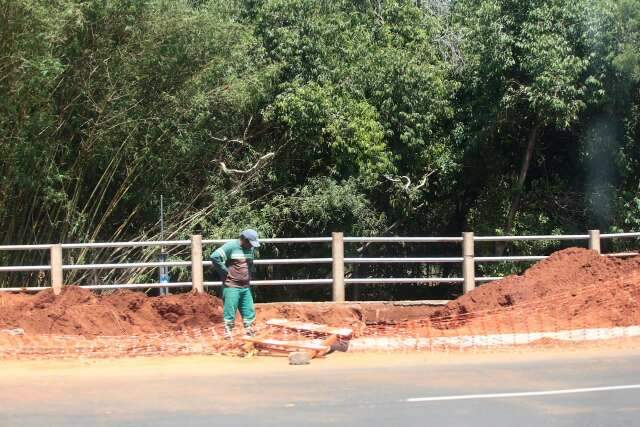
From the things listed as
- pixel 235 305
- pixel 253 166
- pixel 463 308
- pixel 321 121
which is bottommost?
pixel 463 308

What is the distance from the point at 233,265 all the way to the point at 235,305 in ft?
1.84

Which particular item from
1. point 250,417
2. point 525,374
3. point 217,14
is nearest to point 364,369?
point 525,374

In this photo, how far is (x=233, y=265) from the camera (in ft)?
38.4

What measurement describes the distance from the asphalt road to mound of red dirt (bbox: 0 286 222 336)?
1557 millimetres

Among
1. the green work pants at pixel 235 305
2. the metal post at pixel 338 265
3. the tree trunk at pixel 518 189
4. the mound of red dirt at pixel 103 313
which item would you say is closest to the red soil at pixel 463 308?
the mound of red dirt at pixel 103 313

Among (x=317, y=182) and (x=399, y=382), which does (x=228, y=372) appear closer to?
(x=399, y=382)

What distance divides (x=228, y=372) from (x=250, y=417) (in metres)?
2.53

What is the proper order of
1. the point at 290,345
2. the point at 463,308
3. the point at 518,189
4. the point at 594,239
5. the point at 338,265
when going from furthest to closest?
the point at 518,189 < the point at 594,239 < the point at 338,265 < the point at 463,308 < the point at 290,345

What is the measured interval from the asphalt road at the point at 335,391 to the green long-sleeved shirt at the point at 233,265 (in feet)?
3.97

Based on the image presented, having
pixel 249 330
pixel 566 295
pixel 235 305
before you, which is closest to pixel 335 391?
pixel 249 330

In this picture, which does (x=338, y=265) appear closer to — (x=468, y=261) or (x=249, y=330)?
(x=468, y=261)

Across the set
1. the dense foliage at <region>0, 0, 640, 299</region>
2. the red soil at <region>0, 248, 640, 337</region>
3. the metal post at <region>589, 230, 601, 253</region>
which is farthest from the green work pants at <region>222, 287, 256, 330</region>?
the metal post at <region>589, 230, 601, 253</region>

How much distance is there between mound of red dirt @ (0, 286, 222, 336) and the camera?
12320 mm

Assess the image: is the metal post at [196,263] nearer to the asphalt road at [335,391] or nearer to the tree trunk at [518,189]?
the asphalt road at [335,391]
